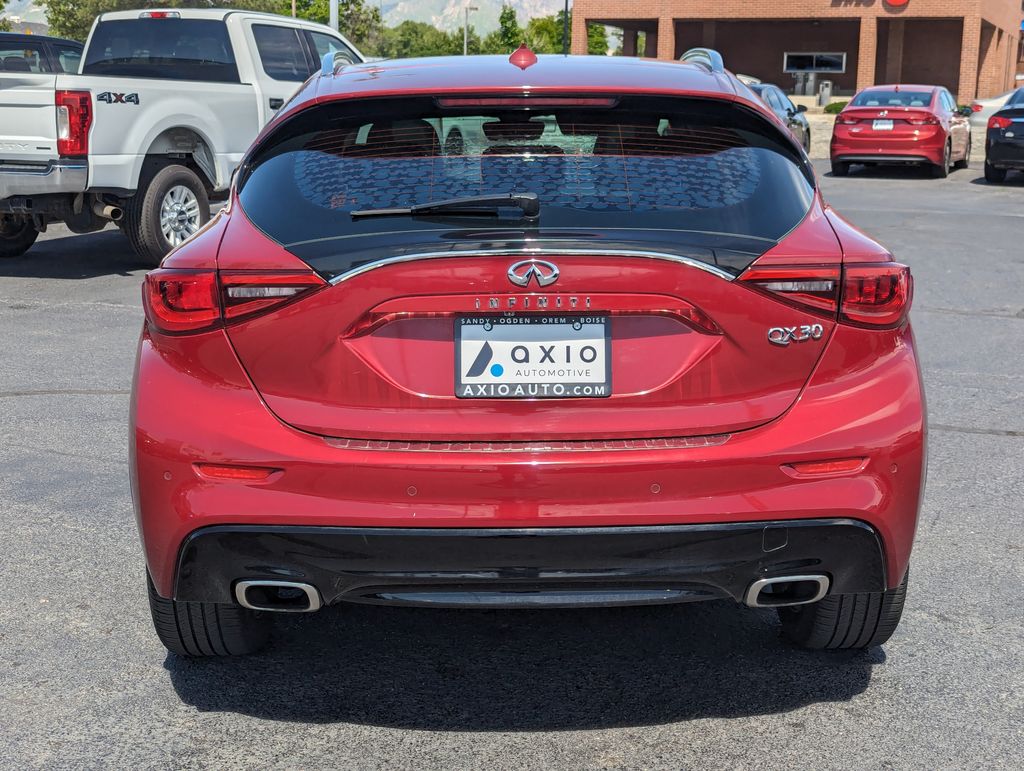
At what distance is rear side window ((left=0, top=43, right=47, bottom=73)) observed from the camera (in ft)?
46.9

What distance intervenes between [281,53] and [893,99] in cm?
1395

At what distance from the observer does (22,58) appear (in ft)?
48.0

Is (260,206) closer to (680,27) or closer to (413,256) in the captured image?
(413,256)

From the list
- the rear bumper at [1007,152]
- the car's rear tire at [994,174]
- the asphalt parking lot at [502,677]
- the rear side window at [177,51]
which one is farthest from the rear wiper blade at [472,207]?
the car's rear tire at [994,174]

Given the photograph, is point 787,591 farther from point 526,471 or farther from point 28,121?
point 28,121

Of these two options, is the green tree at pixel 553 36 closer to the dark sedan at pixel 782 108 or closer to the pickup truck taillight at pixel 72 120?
the dark sedan at pixel 782 108

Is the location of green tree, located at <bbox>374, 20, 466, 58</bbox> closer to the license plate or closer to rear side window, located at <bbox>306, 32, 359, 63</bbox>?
rear side window, located at <bbox>306, 32, 359, 63</bbox>

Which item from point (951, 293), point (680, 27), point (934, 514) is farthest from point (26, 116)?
point (680, 27)

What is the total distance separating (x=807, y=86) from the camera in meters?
58.3

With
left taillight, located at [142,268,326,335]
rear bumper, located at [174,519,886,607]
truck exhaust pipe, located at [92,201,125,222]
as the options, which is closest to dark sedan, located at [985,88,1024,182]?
truck exhaust pipe, located at [92,201,125,222]

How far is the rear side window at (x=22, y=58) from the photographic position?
46.9ft

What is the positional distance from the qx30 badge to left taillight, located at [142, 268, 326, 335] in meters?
1.06

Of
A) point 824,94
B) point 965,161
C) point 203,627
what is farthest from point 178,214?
point 824,94

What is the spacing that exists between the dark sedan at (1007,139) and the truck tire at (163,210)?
14.3 metres
